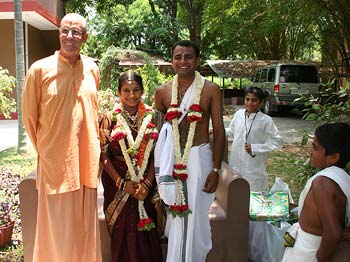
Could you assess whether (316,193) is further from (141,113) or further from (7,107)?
(7,107)

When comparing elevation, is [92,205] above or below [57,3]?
below

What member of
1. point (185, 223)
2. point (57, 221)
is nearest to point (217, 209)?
point (185, 223)

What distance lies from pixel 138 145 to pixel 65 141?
1.76ft

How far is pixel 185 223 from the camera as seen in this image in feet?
9.59

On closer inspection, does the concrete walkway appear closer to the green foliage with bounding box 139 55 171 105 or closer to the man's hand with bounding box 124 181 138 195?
the green foliage with bounding box 139 55 171 105

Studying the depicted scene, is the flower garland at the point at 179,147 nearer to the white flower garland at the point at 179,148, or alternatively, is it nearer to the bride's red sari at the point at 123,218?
the white flower garland at the point at 179,148

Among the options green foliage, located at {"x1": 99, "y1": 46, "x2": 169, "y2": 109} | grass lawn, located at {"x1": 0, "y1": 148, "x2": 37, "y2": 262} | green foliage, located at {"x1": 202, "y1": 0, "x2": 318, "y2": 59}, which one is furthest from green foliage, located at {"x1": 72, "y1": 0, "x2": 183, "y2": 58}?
grass lawn, located at {"x1": 0, "y1": 148, "x2": 37, "y2": 262}

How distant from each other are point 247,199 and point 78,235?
1.42 metres

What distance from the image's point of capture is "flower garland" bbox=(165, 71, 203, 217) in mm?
2883

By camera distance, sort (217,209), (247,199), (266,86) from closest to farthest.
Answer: (247,199) → (217,209) → (266,86)

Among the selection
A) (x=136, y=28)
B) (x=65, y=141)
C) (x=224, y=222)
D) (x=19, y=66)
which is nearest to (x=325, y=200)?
(x=224, y=222)

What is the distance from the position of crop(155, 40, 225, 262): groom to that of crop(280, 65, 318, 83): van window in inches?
518

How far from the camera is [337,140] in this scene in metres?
2.19

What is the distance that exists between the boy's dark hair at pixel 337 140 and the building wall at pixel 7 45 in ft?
43.7
